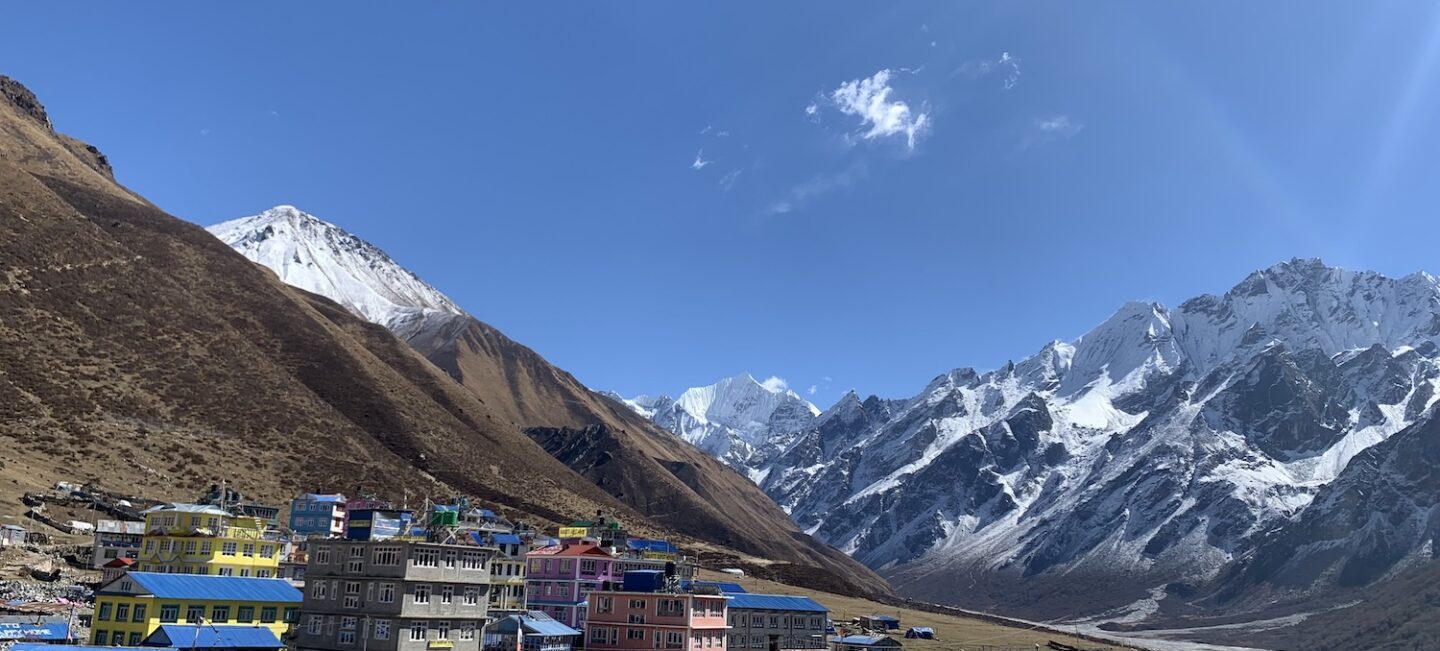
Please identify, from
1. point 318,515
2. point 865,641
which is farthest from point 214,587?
point 865,641

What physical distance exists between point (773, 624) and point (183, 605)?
69.2 metres

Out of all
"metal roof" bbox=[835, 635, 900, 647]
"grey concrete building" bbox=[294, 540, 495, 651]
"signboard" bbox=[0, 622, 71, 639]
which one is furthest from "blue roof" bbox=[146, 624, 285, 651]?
"metal roof" bbox=[835, 635, 900, 647]

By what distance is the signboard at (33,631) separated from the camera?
68.0 meters

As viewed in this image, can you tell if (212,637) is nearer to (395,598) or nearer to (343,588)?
(343,588)

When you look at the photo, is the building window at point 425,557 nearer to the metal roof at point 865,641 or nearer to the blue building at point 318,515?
the metal roof at point 865,641

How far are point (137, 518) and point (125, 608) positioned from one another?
200ft

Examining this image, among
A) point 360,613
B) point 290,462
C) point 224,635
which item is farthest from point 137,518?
point 360,613

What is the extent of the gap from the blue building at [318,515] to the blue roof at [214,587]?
61.8 m

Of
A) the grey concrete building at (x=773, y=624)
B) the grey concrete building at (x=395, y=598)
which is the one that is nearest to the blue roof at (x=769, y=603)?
the grey concrete building at (x=773, y=624)

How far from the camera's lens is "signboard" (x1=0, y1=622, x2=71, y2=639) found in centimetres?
6800

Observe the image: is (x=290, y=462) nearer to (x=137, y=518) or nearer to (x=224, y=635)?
(x=137, y=518)

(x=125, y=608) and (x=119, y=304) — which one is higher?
(x=119, y=304)

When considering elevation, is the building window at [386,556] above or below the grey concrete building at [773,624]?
above

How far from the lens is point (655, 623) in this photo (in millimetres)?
92625
